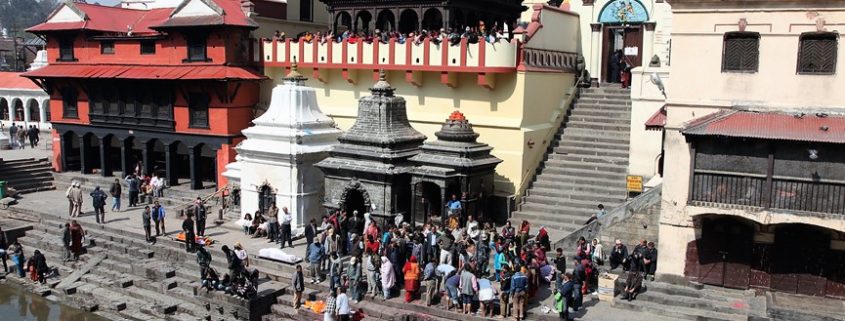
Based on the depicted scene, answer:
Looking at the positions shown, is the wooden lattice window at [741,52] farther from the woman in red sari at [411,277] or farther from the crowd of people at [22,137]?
the crowd of people at [22,137]

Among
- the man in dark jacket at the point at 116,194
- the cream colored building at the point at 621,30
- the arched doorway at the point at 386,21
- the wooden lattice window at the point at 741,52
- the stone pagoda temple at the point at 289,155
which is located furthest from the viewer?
the arched doorway at the point at 386,21

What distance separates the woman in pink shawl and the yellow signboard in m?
8.23

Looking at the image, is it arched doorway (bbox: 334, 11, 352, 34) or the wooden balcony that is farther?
arched doorway (bbox: 334, 11, 352, 34)

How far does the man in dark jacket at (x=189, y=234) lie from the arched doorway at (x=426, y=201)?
5.69 metres

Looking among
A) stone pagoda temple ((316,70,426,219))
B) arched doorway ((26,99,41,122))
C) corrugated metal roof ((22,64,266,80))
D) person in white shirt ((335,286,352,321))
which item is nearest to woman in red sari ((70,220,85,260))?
corrugated metal roof ((22,64,266,80))

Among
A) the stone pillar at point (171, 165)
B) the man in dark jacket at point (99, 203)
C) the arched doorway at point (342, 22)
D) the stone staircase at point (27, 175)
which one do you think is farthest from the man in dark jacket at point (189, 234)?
the stone staircase at point (27, 175)

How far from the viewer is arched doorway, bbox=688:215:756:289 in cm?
1558

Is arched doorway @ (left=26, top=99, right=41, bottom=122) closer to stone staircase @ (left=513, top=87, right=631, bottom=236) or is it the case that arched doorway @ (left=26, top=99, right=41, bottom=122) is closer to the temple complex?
the temple complex

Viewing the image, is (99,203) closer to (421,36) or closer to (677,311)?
(421,36)

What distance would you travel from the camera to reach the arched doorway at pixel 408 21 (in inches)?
1032

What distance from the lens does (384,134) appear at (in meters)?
20.0

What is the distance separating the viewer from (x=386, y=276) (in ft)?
52.0

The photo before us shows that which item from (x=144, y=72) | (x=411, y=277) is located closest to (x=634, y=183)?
(x=411, y=277)

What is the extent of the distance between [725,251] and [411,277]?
660cm
